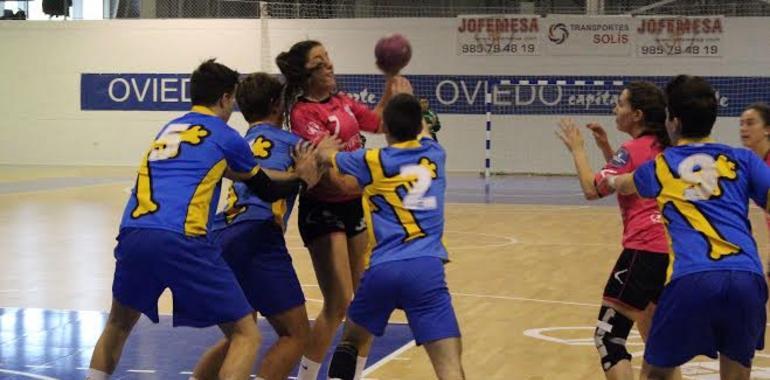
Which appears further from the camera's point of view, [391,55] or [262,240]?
[391,55]

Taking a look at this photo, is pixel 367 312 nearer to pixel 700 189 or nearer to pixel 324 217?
pixel 324 217

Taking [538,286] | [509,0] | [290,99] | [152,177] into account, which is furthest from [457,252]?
[509,0]

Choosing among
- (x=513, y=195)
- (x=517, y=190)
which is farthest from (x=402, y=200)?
(x=517, y=190)

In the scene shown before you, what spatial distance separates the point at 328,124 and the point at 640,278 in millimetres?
1815

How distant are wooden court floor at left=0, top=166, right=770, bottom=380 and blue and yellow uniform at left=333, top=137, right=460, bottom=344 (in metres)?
2.01

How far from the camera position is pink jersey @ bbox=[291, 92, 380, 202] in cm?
619

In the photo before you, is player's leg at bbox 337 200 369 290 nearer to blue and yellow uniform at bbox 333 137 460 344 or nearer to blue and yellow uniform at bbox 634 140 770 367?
blue and yellow uniform at bbox 333 137 460 344

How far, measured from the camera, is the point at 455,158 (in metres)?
25.0

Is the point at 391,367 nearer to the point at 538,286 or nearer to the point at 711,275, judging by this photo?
the point at 711,275

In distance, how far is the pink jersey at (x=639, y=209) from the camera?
5.58 metres

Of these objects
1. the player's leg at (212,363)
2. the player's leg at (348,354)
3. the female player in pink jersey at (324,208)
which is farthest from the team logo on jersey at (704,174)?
the player's leg at (212,363)

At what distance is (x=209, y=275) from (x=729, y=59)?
1996 centimetres

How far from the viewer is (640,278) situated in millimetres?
5766

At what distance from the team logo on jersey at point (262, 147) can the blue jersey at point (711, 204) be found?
1.97 meters
